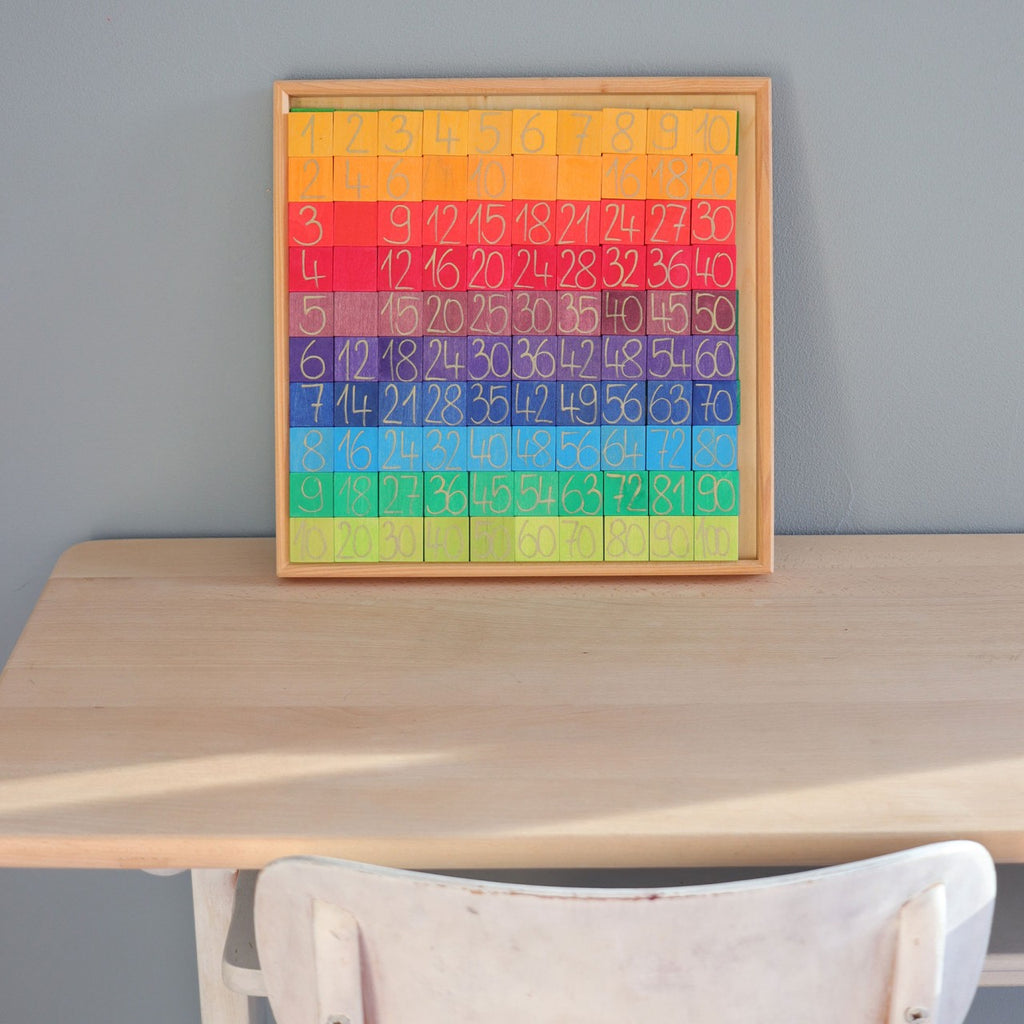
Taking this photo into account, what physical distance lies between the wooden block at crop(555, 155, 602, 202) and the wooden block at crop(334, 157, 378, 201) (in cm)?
18

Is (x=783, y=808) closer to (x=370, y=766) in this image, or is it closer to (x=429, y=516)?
(x=370, y=766)

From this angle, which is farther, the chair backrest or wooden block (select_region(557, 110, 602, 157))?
wooden block (select_region(557, 110, 602, 157))

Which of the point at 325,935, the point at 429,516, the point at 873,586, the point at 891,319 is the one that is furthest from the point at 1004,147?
the point at 325,935

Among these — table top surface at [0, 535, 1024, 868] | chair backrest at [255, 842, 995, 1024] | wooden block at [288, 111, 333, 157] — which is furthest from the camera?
wooden block at [288, 111, 333, 157]

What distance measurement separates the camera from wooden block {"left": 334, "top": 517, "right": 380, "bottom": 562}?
1.11 metres

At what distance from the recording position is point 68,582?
108 cm

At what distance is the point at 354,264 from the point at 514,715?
1.74ft

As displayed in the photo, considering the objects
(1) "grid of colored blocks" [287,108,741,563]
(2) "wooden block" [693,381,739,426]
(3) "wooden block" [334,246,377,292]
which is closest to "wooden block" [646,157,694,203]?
(1) "grid of colored blocks" [287,108,741,563]

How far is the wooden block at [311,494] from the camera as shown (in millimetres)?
1105

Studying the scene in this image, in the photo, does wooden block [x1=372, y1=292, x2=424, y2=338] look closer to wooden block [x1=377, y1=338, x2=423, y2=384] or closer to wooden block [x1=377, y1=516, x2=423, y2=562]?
wooden block [x1=377, y1=338, x2=423, y2=384]

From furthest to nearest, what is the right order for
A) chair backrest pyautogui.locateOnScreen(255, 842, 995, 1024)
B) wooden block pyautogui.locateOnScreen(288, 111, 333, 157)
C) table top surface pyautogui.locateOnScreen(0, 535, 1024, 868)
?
wooden block pyautogui.locateOnScreen(288, 111, 333, 157) < table top surface pyautogui.locateOnScreen(0, 535, 1024, 868) < chair backrest pyautogui.locateOnScreen(255, 842, 995, 1024)

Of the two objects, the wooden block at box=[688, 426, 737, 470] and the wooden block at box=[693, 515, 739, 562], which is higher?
the wooden block at box=[688, 426, 737, 470]

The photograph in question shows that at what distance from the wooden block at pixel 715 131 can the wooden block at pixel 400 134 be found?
11.6 inches

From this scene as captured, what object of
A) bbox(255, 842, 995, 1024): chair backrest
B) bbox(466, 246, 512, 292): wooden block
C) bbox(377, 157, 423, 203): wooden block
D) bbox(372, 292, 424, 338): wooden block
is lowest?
bbox(255, 842, 995, 1024): chair backrest
